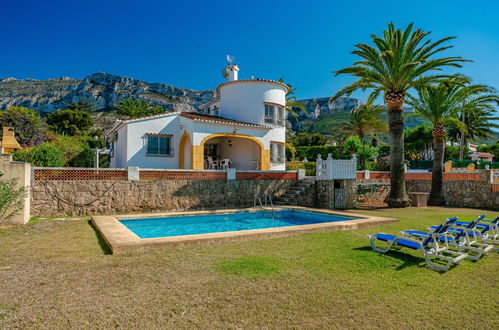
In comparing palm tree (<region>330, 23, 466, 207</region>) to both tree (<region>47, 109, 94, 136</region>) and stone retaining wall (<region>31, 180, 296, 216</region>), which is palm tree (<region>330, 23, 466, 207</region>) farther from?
tree (<region>47, 109, 94, 136</region>)

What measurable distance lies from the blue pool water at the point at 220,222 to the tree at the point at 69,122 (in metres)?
56.4


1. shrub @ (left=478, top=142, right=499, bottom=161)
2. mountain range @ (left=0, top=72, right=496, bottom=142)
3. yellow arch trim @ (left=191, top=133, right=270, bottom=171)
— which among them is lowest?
yellow arch trim @ (left=191, top=133, right=270, bottom=171)

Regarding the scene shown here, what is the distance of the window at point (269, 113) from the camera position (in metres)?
24.0

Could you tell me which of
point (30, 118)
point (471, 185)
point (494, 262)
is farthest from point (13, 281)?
point (30, 118)

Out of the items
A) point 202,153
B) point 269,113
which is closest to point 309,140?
point 269,113

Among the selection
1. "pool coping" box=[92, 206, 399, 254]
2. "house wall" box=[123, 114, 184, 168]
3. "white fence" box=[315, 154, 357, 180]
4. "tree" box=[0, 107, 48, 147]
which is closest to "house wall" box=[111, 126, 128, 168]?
Result: "house wall" box=[123, 114, 184, 168]

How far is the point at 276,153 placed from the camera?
951 inches

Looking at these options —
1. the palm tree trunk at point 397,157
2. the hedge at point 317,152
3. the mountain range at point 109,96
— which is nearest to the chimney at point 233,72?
the palm tree trunk at point 397,157

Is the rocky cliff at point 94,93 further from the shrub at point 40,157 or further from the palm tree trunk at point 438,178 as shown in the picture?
the palm tree trunk at point 438,178

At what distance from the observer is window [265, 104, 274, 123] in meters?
24.0

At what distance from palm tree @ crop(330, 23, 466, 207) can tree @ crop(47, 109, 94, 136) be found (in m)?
58.6

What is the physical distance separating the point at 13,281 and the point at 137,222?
760 centimetres

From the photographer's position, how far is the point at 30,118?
3275 cm

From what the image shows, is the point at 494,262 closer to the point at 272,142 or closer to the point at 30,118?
the point at 272,142
